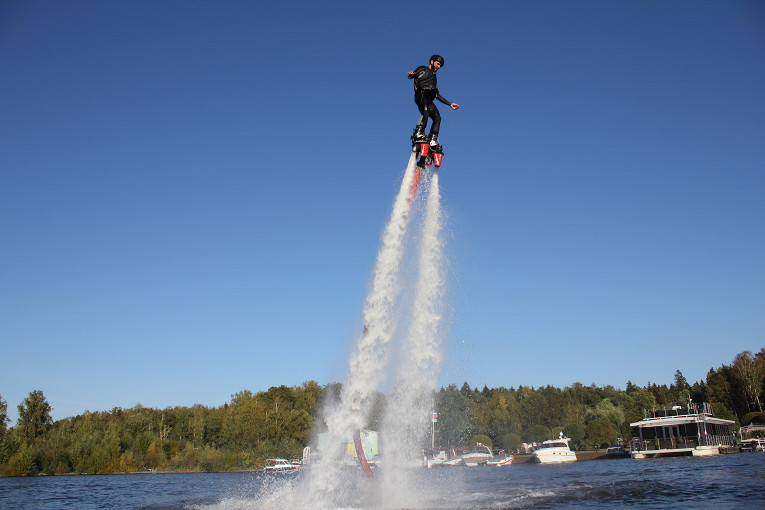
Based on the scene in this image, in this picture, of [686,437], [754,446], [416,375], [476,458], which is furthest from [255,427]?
[416,375]

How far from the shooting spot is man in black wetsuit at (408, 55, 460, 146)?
2181cm

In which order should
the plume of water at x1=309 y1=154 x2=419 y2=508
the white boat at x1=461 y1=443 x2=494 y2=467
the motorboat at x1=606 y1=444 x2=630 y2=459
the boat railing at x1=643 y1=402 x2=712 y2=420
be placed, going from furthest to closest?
the white boat at x1=461 y1=443 x2=494 y2=467
the motorboat at x1=606 y1=444 x2=630 y2=459
the boat railing at x1=643 y1=402 x2=712 y2=420
the plume of water at x1=309 y1=154 x2=419 y2=508

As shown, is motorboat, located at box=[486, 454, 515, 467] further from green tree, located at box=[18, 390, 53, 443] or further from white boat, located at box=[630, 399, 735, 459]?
green tree, located at box=[18, 390, 53, 443]

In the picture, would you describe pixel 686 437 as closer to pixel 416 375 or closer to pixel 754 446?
pixel 754 446

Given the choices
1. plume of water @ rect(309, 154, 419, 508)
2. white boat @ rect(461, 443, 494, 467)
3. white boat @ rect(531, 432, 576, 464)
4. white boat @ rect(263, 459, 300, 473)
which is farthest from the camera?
white boat @ rect(461, 443, 494, 467)

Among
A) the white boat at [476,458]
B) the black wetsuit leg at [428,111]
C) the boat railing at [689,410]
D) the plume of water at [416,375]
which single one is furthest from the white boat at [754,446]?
the black wetsuit leg at [428,111]

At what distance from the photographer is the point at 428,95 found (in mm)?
22141

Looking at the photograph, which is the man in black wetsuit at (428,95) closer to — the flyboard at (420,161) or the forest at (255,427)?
the flyboard at (420,161)

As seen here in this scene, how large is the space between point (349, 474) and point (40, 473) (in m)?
78.1

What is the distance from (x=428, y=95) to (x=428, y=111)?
632mm

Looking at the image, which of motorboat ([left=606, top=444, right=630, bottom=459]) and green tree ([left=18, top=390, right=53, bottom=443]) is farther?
green tree ([left=18, top=390, right=53, bottom=443])

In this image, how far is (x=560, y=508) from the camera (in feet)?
70.9

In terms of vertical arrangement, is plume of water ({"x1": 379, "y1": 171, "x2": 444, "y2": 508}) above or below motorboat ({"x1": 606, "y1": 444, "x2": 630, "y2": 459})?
above

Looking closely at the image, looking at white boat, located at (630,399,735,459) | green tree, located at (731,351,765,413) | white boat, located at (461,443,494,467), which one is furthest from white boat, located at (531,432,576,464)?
green tree, located at (731,351,765,413)
